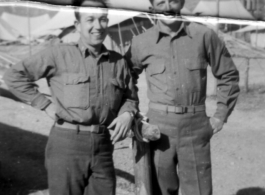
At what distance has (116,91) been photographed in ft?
9.52

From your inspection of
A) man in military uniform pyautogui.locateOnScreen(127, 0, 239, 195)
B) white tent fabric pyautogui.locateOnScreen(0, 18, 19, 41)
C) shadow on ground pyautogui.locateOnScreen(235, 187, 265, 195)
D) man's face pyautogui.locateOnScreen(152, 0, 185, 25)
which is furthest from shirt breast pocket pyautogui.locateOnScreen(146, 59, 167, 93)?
shadow on ground pyautogui.locateOnScreen(235, 187, 265, 195)

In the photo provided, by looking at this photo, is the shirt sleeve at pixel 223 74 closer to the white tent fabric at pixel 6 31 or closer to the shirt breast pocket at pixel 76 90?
the shirt breast pocket at pixel 76 90

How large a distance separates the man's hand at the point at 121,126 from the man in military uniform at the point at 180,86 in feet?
0.74

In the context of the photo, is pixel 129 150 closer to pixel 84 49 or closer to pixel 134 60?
pixel 134 60

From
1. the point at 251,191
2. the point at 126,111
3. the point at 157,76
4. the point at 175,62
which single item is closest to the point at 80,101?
Result: the point at 126,111

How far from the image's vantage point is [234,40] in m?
3.26

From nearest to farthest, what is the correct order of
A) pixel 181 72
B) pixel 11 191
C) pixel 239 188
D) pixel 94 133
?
pixel 94 133
pixel 181 72
pixel 11 191
pixel 239 188

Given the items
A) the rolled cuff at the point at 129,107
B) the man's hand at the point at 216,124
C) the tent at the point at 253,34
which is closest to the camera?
the rolled cuff at the point at 129,107

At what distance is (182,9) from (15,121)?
1.19 meters

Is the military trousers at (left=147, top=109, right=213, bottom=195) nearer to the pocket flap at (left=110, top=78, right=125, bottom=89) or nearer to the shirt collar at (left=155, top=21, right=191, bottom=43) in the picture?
the pocket flap at (left=110, top=78, right=125, bottom=89)

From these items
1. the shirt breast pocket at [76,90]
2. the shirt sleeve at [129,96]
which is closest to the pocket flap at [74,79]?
the shirt breast pocket at [76,90]

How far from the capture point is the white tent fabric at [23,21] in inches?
120

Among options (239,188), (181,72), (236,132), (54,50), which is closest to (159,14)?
(181,72)

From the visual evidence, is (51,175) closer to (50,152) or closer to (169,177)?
(50,152)
